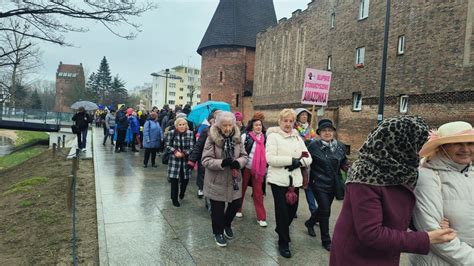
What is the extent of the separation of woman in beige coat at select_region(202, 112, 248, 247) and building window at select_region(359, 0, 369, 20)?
18454mm

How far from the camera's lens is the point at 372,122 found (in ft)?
63.2

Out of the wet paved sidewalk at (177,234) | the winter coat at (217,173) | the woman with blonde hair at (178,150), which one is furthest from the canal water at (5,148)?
the winter coat at (217,173)

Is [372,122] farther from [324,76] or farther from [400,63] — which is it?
[324,76]

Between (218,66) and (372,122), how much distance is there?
25.2 metres

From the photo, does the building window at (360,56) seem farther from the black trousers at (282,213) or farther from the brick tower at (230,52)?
the brick tower at (230,52)

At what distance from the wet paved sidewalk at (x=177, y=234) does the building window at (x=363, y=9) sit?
624 inches

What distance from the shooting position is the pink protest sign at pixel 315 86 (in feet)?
26.9

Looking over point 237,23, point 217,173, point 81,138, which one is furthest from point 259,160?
point 237,23

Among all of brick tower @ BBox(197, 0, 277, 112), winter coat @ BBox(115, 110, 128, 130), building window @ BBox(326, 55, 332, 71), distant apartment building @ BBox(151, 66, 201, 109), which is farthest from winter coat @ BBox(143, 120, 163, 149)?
distant apartment building @ BBox(151, 66, 201, 109)

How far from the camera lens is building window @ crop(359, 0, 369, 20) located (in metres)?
20.4

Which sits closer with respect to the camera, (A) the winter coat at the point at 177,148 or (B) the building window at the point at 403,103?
(A) the winter coat at the point at 177,148

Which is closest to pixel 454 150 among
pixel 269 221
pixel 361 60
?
pixel 269 221

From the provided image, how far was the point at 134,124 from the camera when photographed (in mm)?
13758

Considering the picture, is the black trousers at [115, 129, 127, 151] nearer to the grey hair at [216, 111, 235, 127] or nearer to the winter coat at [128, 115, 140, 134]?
the winter coat at [128, 115, 140, 134]
